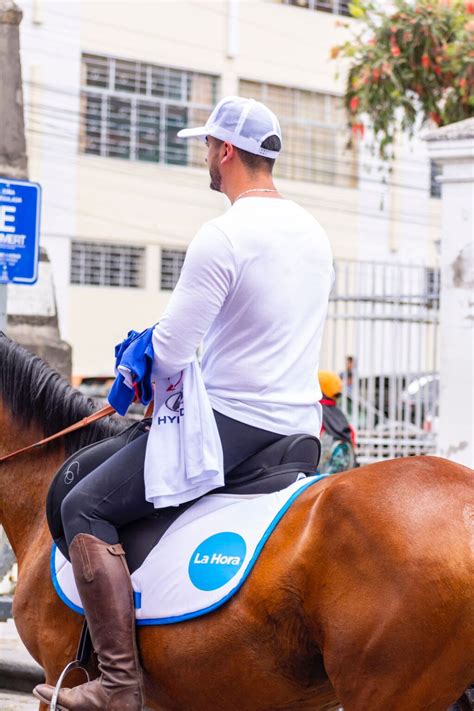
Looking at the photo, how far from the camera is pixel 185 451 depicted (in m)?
3.82

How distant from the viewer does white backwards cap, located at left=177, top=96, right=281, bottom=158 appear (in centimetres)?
399

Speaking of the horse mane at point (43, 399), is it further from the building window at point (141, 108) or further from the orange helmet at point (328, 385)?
the building window at point (141, 108)

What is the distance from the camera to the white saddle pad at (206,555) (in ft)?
12.0

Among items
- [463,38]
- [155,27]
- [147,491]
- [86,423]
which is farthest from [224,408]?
[155,27]

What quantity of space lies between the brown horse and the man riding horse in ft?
0.64

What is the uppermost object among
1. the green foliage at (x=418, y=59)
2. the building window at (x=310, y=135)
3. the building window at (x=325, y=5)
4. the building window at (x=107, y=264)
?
the building window at (x=325, y=5)

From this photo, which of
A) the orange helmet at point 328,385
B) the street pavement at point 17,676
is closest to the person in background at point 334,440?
the orange helmet at point 328,385

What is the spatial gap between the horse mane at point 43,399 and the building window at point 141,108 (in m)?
20.2

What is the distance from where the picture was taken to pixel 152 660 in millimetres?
3875

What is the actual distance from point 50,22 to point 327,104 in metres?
7.15

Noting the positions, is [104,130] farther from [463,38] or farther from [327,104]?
[463,38]

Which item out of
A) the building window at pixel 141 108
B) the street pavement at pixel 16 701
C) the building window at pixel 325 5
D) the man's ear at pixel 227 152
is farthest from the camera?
the building window at pixel 325 5

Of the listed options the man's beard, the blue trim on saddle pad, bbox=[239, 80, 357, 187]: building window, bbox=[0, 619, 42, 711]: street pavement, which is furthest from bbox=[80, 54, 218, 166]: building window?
the blue trim on saddle pad

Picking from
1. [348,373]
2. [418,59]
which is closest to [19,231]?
[348,373]
